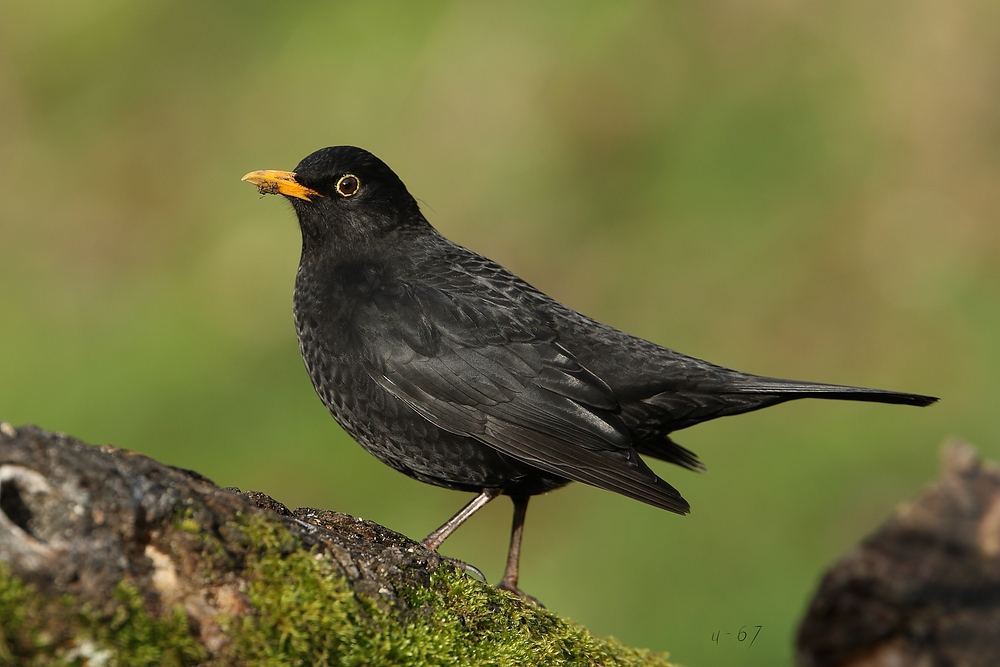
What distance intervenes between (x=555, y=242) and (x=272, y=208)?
329 cm

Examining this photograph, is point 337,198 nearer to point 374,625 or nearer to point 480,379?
point 480,379

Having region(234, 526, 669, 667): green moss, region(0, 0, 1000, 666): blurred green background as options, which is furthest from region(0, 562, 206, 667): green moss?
region(0, 0, 1000, 666): blurred green background

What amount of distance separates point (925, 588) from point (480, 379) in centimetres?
209

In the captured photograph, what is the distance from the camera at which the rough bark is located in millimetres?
3395

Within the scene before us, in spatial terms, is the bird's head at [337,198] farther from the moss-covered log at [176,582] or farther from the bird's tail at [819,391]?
the moss-covered log at [176,582]

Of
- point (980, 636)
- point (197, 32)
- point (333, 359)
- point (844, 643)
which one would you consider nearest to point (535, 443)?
point (333, 359)

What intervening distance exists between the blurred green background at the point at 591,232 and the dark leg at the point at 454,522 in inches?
113

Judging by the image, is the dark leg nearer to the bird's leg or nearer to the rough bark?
the bird's leg

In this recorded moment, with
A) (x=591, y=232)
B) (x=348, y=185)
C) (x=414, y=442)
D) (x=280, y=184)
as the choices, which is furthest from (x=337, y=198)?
(x=591, y=232)

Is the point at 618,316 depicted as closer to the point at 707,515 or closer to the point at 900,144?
the point at 707,515

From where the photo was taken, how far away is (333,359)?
4.70m

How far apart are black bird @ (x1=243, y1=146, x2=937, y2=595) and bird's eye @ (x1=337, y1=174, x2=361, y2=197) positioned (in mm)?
56

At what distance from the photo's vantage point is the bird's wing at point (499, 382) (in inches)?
173

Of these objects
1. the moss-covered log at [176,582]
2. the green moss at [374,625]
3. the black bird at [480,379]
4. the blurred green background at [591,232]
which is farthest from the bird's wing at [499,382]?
the blurred green background at [591,232]
